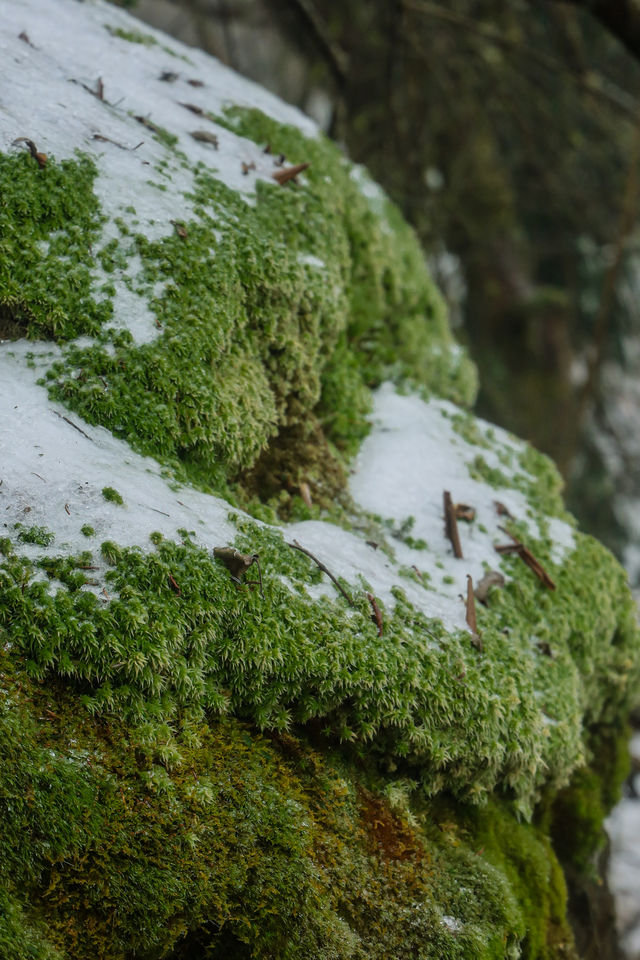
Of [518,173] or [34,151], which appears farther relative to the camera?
[518,173]

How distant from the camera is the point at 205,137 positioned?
3.14m

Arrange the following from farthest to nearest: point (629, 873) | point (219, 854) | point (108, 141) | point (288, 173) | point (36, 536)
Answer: point (629, 873)
point (288, 173)
point (108, 141)
point (36, 536)
point (219, 854)

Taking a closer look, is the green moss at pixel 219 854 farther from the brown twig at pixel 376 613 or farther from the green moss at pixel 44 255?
the green moss at pixel 44 255

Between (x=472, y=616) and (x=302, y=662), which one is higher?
(x=472, y=616)

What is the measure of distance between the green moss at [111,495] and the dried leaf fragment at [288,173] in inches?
71.6

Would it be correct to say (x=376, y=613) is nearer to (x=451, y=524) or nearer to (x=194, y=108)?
(x=451, y=524)

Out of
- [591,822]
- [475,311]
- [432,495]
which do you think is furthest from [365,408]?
[475,311]

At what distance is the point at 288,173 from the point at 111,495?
6.30 feet

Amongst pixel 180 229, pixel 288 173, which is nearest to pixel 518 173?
pixel 288 173

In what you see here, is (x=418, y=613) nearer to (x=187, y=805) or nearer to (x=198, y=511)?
(x=198, y=511)

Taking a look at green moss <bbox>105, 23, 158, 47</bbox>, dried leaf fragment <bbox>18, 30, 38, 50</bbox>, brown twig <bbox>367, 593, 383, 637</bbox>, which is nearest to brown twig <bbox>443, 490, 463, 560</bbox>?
brown twig <bbox>367, 593, 383, 637</bbox>

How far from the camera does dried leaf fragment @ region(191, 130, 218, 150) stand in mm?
3129

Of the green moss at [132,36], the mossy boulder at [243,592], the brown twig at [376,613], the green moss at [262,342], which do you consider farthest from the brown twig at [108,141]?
the brown twig at [376,613]

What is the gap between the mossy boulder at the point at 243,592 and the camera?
1706 millimetres
